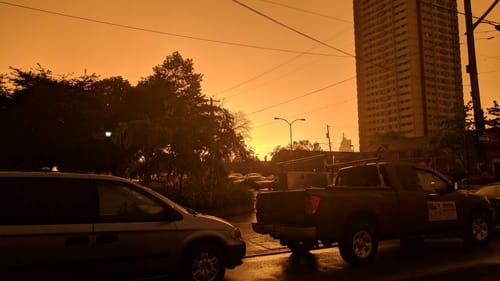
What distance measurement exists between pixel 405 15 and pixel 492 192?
44.3ft

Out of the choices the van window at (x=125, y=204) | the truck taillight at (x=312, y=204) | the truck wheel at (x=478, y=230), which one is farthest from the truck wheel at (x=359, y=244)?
the van window at (x=125, y=204)

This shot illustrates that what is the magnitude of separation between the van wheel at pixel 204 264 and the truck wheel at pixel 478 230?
21.3 ft

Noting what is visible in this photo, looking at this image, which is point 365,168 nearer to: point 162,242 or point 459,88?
point 162,242

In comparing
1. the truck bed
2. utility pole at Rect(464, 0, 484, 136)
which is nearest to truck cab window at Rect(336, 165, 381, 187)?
the truck bed

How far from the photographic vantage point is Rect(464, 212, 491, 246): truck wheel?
1012cm

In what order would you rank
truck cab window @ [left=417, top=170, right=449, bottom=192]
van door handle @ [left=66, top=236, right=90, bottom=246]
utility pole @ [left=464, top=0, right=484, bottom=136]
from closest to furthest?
van door handle @ [left=66, top=236, right=90, bottom=246] < truck cab window @ [left=417, top=170, right=449, bottom=192] < utility pole @ [left=464, top=0, right=484, bottom=136]

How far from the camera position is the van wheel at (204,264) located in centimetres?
623

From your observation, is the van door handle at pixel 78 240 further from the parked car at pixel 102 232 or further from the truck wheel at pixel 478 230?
the truck wheel at pixel 478 230

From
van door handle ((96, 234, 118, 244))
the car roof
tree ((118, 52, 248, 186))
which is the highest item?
tree ((118, 52, 248, 186))

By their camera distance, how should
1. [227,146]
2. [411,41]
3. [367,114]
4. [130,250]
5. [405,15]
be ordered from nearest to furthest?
[130,250]
[227,146]
[405,15]
[411,41]
[367,114]

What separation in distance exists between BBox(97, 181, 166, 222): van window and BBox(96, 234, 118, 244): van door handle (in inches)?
8.8

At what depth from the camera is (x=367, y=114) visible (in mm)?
58219

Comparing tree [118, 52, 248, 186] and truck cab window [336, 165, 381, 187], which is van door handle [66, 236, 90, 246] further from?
tree [118, 52, 248, 186]

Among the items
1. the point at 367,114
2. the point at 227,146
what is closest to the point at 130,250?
the point at 227,146
